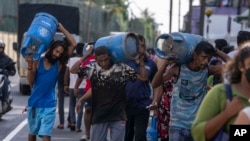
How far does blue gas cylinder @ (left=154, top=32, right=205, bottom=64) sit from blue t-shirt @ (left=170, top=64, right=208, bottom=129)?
15 centimetres

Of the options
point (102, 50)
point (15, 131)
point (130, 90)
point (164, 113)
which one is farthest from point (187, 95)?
point (15, 131)

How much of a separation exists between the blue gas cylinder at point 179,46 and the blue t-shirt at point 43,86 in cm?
182

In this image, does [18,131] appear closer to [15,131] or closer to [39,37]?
[15,131]

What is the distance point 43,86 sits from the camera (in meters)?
9.26

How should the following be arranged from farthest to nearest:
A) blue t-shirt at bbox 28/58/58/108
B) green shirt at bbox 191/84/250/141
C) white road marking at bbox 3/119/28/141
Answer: white road marking at bbox 3/119/28/141 < blue t-shirt at bbox 28/58/58/108 < green shirt at bbox 191/84/250/141

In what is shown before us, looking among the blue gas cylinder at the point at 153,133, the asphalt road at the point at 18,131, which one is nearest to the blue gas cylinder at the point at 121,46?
the blue gas cylinder at the point at 153,133

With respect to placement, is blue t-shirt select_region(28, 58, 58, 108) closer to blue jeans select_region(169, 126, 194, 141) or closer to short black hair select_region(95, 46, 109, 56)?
short black hair select_region(95, 46, 109, 56)

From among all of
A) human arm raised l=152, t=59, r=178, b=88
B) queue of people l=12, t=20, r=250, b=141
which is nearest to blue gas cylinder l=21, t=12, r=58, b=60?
queue of people l=12, t=20, r=250, b=141

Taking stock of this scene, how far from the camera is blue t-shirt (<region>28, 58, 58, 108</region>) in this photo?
9.26m

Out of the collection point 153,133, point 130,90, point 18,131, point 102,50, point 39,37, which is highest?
point 39,37

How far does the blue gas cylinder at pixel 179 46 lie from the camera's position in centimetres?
759

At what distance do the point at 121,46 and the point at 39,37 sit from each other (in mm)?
1074

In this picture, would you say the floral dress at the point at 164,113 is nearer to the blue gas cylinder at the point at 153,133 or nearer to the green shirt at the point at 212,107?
the blue gas cylinder at the point at 153,133

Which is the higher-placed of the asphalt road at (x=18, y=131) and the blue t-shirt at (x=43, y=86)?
the blue t-shirt at (x=43, y=86)
